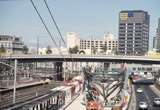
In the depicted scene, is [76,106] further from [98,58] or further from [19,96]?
[98,58]

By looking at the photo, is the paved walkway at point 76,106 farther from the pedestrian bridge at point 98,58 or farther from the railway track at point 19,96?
the pedestrian bridge at point 98,58

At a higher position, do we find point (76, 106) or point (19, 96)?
point (76, 106)

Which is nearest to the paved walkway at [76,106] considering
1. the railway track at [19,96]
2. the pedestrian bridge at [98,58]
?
the railway track at [19,96]

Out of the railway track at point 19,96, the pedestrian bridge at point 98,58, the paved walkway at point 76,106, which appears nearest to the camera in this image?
the paved walkway at point 76,106

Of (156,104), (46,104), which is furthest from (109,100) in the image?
(156,104)

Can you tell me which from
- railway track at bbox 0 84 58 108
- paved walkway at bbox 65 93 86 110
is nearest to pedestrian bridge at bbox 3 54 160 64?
railway track at bbox 0 84 58 108

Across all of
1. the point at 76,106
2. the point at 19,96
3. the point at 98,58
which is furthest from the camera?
the point at 98,58

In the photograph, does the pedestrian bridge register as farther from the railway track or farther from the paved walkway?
the paved walkway

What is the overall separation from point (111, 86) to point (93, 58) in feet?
307

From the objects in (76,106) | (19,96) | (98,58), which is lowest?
(19,96)

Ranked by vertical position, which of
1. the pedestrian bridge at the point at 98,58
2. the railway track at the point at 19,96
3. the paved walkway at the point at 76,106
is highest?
the pedestrian bridge at the point at 98,58

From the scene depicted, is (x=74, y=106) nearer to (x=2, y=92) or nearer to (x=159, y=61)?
(x=2, y=92)

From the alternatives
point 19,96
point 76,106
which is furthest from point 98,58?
point 76,106

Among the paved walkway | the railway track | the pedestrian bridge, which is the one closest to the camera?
the paved walkway
